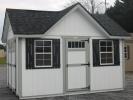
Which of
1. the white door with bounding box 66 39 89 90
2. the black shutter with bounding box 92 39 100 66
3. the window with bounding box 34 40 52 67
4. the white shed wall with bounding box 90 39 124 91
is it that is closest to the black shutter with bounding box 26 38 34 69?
the window with bounding box 34 40 52 67

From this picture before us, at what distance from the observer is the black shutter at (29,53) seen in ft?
49.1

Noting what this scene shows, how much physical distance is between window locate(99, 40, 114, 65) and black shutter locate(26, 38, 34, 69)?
3.95m

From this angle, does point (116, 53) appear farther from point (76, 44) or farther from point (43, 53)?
point (43, 53)

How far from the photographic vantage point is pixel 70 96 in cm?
1552

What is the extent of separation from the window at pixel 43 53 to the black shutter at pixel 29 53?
23 cm

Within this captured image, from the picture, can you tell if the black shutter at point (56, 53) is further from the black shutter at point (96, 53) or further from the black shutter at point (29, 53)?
the black shutter at point (96, 53)

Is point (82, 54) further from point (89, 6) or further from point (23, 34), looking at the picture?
point (89, 6)

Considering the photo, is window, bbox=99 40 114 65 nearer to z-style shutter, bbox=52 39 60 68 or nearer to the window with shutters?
the window with shutters

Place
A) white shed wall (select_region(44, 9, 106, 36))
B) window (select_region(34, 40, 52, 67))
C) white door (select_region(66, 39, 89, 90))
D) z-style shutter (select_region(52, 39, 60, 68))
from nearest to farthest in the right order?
window (select_region(34, 40, 52, 67))
z-style shutter (select_region(52, 39, 60, 68))
white shed wall (select_region(44, 9, 106, 36))
white door (select_region(66, 39, 89, 90))

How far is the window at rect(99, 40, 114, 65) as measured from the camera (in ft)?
55.8

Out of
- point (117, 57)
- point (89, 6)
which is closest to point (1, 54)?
point (89, 6)

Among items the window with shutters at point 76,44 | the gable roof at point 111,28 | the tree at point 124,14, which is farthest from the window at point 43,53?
the tree at point 124,14

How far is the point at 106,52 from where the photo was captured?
676 inches

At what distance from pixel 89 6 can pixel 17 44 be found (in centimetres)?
4629
